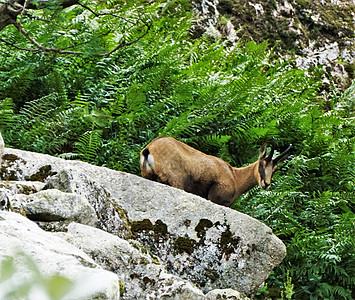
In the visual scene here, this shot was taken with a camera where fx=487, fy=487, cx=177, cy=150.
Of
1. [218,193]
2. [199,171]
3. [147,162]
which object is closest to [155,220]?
[147,162]

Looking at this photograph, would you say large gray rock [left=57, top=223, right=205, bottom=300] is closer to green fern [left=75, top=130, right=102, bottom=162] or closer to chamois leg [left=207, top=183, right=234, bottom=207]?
chamois leg [left=207, top=183, right=234, bottom=207]

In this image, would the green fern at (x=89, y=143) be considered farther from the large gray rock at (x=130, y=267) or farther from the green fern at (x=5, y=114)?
the large gray rock at (x=130, y=267)

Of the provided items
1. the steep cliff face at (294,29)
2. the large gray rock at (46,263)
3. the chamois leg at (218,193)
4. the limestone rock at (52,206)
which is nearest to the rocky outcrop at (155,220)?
the limestone rock at (52,206)

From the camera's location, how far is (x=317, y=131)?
902cm

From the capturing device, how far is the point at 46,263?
1505 mm

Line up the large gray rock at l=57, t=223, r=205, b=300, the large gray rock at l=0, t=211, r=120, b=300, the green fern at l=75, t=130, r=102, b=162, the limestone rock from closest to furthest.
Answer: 1. the large gray rock at l=0, t=211, r=120, b=300
2. the large gray rock at l=57, t=223, r=205, b=300
3. the limestone rock
4. the green fern at l=75, t=130, r=102, b=162

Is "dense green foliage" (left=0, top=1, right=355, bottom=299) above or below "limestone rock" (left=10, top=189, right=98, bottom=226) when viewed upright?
below

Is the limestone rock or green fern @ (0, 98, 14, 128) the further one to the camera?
green fern @ (0, 98, 14, 128)

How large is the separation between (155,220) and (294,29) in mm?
10110

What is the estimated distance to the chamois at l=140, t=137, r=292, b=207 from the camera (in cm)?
602

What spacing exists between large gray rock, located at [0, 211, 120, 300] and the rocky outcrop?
992mm

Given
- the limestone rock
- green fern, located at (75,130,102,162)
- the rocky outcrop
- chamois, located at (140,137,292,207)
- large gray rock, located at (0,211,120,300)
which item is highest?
large gray rock, located at (0,211,120,300)

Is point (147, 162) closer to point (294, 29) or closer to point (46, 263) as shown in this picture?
point (46, 263)

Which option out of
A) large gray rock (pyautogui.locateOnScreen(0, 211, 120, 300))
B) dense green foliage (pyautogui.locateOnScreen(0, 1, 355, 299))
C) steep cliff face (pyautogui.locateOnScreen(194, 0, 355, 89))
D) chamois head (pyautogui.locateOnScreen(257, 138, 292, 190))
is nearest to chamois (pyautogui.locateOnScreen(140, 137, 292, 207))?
chamois head (pyautogui.locateOnScreen(257, 138, 292, 190))
